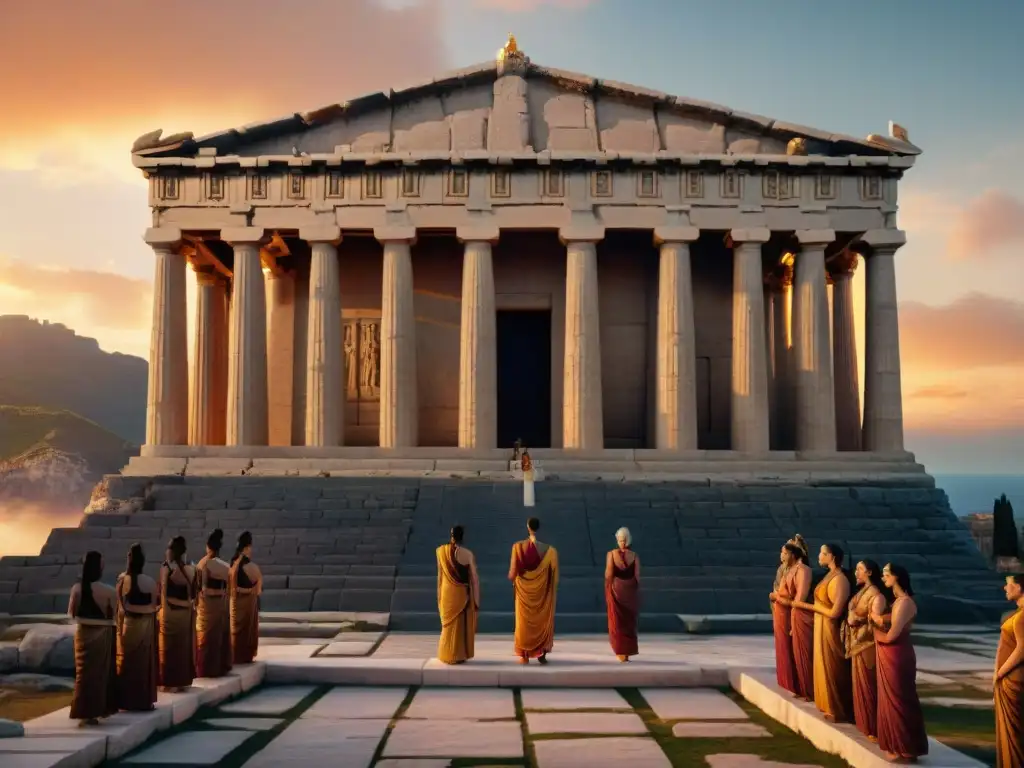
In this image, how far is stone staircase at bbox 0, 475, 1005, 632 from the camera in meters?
20.1

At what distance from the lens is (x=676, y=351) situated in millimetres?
29422

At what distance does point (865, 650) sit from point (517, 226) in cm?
2178

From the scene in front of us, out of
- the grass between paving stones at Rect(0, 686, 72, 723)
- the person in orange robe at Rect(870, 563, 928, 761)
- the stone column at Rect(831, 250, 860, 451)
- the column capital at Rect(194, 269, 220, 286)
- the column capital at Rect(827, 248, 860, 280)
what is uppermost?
the column capital at Rect(827, 248, 860, 280)

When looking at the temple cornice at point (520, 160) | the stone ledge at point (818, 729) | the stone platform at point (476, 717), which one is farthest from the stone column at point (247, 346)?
the stone ledge at point (818, 729)

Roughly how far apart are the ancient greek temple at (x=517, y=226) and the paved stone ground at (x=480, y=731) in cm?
1614

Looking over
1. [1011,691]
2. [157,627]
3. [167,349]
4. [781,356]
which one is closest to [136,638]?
[157,627]

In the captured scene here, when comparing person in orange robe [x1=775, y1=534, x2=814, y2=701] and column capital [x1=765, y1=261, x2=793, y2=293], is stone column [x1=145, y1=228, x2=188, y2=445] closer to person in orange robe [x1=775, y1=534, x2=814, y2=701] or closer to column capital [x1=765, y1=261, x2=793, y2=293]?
column capital [x1=765, y1=261, x2=793, y2=293]

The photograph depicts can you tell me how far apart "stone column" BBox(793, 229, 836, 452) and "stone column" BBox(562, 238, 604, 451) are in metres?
5.79

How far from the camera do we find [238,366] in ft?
96.7

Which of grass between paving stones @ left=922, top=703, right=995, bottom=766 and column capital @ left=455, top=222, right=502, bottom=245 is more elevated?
column capital @ left=455, top=222, right=502, bottom=245

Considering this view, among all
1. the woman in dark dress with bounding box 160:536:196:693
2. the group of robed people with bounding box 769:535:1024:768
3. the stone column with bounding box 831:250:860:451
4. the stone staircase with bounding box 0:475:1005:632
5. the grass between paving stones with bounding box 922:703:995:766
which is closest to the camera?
the group of robed people with bounding box 769:535:1024:768

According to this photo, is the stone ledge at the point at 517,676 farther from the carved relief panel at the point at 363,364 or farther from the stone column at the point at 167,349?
the carved relief panel at the point at 363,364

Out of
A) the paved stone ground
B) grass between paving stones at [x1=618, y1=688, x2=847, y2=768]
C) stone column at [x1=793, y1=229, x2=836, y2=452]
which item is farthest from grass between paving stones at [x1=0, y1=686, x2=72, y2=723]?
stone column at [x1=793, y1=229, x2=836, y2=452]

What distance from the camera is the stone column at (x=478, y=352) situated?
2916 centimetres
